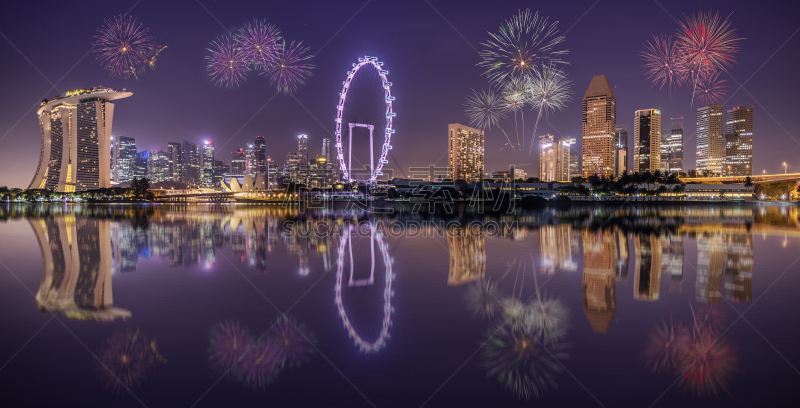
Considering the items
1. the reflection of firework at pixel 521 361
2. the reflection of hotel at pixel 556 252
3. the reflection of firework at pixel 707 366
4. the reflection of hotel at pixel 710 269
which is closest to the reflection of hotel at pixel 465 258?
the reflection of hotel at pixel 556 252

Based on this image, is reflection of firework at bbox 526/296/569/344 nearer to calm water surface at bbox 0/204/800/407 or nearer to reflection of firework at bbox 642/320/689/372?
calm water surface at bbox 0/204/800/407

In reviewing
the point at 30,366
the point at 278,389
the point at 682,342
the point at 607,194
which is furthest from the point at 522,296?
the point at 607,194

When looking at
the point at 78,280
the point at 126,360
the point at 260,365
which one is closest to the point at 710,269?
the point at 260,365

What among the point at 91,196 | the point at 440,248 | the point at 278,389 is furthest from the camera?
the point at 91,196

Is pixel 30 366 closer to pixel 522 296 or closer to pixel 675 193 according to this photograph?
pixel 522 296

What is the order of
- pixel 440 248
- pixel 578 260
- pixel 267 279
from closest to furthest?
pixel 267 279 → pixel 578 260 → pixel 440 248

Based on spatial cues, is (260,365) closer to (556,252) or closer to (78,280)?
(78,280)

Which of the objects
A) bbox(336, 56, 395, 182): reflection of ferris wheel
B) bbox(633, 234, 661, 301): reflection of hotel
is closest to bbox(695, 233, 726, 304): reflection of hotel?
bbox(633, 234, 661, 301): reflection of hotel
